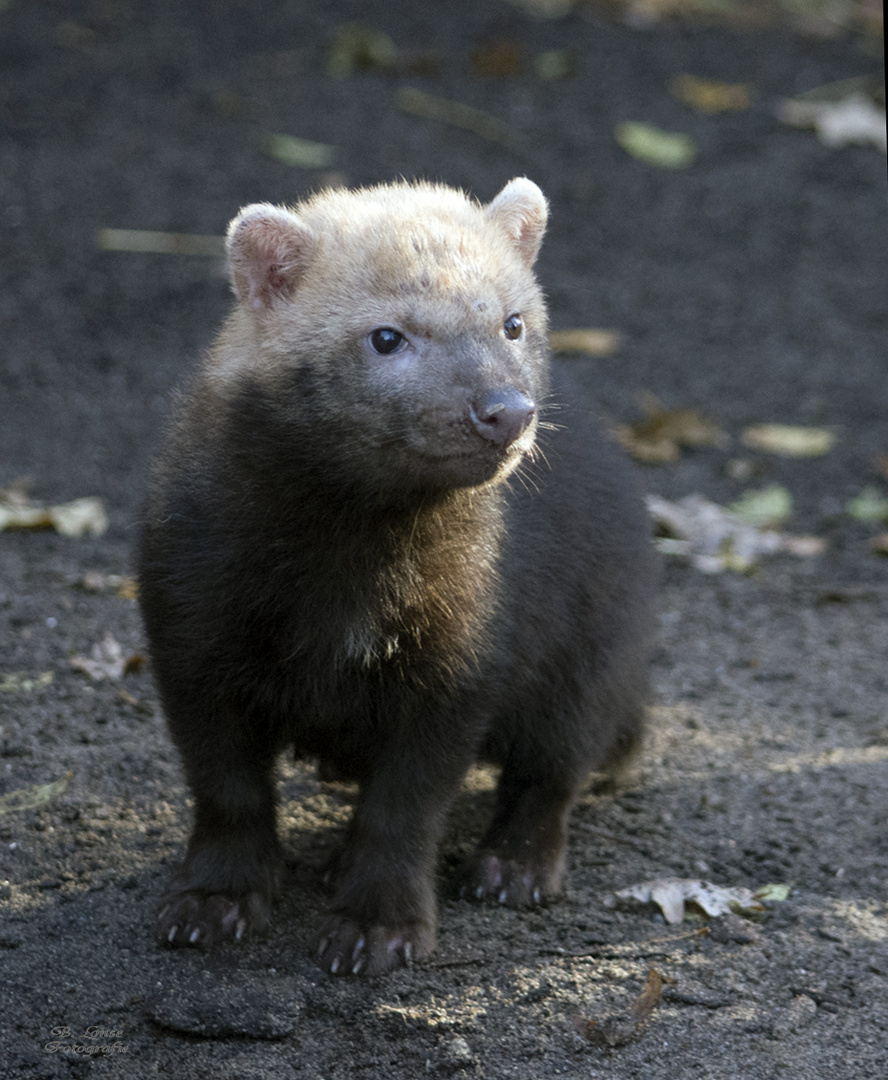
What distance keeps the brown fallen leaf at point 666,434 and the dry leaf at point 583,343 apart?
0.62 metres

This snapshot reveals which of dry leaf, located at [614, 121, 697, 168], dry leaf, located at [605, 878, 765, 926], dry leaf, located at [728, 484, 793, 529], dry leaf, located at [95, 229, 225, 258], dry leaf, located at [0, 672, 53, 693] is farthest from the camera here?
dry leaf, located at [614, 121, 697, 168]

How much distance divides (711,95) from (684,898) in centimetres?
743

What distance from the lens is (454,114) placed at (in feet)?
29.5

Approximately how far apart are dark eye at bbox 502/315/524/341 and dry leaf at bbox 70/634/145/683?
191 centimetres

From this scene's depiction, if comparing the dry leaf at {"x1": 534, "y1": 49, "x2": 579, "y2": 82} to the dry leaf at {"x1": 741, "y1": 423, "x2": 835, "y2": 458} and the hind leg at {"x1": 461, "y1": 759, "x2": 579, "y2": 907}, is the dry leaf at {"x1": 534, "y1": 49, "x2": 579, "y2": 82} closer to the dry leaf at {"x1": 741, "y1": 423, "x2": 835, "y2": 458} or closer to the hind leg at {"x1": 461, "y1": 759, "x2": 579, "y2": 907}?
the dry leaf at {"x1": 741, "y1": 423, "x2": 835, "y2": 458}

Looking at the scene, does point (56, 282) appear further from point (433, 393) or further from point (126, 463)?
point (433, 393)

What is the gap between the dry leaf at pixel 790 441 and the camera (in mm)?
6574

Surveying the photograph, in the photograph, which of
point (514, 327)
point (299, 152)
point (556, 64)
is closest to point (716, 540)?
point (514, 327)

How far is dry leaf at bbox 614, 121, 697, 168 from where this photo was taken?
29.4ft

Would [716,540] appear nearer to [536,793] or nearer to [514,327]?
[536,793]

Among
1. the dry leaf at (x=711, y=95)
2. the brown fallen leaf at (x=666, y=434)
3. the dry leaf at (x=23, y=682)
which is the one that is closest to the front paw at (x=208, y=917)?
the dry leaf at (x=23, y=682)

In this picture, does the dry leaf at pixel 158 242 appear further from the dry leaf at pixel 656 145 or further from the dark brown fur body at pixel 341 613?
the dark brown fur body at pixel 341 613

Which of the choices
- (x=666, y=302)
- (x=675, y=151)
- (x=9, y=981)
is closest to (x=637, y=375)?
(x=666, y=302)
